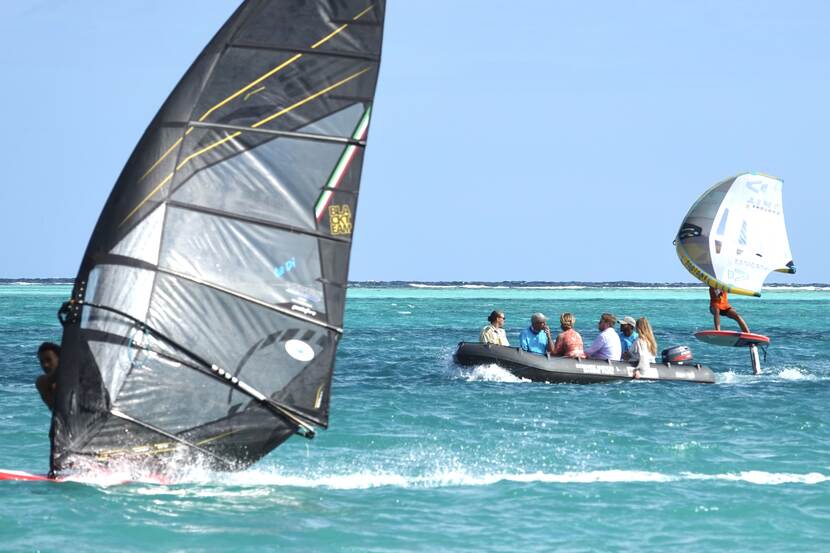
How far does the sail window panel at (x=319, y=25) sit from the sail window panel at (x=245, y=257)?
146 centimetres

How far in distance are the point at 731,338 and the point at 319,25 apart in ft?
54.9

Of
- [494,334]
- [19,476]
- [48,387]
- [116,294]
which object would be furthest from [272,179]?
[494,334]

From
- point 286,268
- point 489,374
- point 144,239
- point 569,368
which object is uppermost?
point 144,239

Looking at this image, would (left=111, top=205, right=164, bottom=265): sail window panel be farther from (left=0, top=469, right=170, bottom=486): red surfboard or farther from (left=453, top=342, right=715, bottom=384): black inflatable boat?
(left=453, top=342, right=715, bottom=384): black inflatable boat

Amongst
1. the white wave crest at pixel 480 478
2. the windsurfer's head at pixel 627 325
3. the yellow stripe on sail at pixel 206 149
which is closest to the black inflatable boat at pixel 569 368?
the windsurfer's head at pixel 627 325

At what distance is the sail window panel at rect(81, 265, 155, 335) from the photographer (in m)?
9.61

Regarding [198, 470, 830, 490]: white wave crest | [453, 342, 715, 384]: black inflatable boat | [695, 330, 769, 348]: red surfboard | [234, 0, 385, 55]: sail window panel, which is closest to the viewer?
[234, 0, 385, 55]: sail window panel

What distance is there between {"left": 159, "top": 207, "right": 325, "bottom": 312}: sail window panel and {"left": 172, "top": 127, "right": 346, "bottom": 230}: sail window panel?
0.42 feet

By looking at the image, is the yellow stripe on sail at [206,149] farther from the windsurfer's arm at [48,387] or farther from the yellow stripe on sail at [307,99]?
the windsurfer's arm at [48,387]

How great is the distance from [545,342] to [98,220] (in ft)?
44.5

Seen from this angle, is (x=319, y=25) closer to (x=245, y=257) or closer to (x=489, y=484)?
(x=245, y=257)

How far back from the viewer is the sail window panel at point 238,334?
31.9 ft

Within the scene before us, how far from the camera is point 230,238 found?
31.9 feet

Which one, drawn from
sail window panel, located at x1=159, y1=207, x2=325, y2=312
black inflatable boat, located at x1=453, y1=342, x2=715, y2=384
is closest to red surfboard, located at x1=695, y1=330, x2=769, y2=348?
black inflatable boat, located at x1=453, y1=342, x2=715, y2=384
